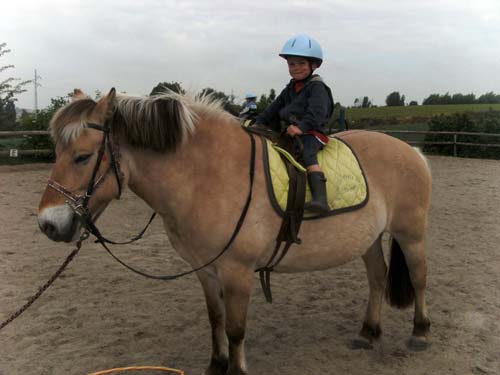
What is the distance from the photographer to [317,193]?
292 centimetres

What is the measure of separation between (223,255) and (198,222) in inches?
10.5

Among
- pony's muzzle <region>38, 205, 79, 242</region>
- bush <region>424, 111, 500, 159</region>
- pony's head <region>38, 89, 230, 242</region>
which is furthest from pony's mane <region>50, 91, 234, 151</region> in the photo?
bush <region>424, 111, 500, 159</region>

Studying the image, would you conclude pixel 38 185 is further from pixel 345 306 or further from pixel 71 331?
pixel 345 306

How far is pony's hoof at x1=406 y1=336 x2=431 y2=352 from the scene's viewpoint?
11.9 feet

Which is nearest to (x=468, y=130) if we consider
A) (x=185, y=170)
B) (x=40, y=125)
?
(x=40, y=125)

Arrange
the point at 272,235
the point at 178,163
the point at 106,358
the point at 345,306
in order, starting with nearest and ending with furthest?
the point at 178,163, the point at 272,235, the point at 106,358, the point at 345,306

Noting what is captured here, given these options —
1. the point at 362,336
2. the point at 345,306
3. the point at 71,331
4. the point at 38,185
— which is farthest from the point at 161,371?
the point at 38,185

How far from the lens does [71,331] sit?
390 centimetres

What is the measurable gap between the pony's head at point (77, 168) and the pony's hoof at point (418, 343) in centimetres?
276

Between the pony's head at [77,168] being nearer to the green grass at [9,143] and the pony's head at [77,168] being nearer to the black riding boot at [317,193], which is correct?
the black riding boot at [317,193]

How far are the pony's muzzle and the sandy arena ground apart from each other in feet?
4.80

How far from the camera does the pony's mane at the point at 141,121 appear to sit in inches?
94.6

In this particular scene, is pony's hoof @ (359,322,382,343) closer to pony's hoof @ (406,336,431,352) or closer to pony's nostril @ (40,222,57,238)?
pony's hoof @ (406,336,431,352)

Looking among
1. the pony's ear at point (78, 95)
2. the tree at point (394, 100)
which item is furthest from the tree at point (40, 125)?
the tree at point (394, 100)
